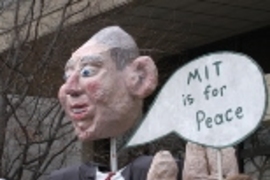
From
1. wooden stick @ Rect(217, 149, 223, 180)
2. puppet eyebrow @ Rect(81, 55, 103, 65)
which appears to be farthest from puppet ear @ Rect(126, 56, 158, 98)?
wooden stick @ Rect(217, 149, 223, 180)

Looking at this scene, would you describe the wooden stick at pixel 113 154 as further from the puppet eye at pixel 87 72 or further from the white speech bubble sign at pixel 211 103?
the puppet eye at pixel 87 72

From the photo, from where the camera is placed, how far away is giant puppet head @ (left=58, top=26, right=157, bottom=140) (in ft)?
13.3

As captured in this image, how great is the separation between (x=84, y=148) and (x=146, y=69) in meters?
7.40

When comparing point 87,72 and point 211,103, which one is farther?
point 87,72

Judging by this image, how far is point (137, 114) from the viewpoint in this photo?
13.6 ft

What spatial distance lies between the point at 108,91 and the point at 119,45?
271 mm

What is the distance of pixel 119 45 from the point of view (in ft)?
13.7

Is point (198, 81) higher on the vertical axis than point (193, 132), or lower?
higher

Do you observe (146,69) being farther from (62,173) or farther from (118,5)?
(118,5)

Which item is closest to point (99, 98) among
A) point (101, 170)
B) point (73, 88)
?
point (73, 88)

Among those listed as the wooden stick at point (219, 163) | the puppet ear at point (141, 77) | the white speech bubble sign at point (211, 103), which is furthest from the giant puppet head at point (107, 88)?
the wooden stick at point (219, 163)

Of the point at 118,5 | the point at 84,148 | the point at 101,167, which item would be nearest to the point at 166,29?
the point at 118,5

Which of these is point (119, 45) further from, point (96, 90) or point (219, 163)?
point (219, 163)

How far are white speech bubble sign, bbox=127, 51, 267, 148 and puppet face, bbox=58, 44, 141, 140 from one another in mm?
149
